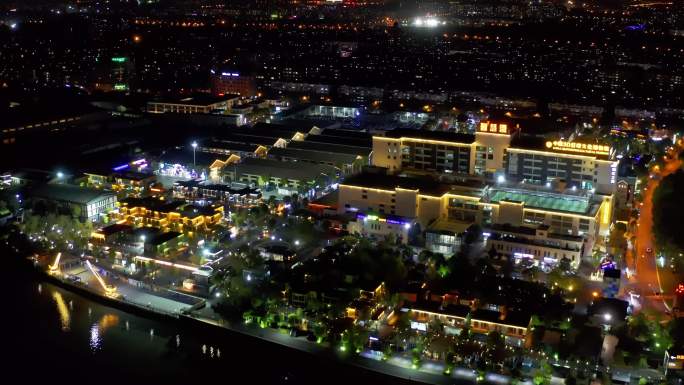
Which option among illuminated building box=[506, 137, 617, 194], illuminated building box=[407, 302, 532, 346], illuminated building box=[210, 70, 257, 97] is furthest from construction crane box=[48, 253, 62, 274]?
illuminated building box=[210, 70, 257, 97]

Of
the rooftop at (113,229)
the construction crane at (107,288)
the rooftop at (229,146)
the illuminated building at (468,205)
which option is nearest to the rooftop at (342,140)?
the rooftop at (229,146)

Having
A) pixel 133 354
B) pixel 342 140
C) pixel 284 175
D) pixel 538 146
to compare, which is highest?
pixel 538 146

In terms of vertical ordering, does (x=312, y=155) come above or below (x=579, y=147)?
below

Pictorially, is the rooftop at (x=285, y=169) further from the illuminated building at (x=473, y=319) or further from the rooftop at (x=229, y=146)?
the illuminated building at (x=473, y=319)

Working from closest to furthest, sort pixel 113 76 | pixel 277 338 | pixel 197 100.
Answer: pixel 277 338
pixel 197 100
pixel 113 76

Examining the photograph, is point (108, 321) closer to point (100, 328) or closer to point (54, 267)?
point (100, 328)

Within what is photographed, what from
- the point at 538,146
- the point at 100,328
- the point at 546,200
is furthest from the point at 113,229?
the point at 538,146
